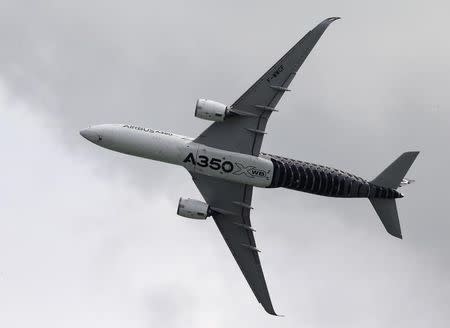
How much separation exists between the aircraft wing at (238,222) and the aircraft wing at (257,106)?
4323 millimetres

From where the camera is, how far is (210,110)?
82.2 meters

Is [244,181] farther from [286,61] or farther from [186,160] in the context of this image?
[286,61]

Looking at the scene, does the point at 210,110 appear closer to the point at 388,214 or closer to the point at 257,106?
the point at 257,106

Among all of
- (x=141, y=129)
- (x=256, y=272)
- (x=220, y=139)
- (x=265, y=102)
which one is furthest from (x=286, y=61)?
(x=256, y=272)

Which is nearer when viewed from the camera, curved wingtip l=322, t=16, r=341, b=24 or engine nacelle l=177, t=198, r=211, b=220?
curved wingtip l=322, t=16, r=341, b=24

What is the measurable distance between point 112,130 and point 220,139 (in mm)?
10064

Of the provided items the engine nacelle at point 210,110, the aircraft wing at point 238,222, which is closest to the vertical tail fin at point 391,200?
the aircraft wing at point 238,222

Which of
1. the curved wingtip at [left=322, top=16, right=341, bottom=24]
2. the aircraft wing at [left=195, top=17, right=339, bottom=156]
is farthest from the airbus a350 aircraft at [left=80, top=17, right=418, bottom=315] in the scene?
the curved wingtip at [left=322, top=16, right=341, bottom=24]

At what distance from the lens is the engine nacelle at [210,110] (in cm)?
→ 8219

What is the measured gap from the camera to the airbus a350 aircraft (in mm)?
82312

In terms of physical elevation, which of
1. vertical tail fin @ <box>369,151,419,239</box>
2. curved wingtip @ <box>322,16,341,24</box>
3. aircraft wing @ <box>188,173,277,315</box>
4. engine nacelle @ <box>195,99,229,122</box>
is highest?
curved wingtip @ <box>322,16,341,24</box>

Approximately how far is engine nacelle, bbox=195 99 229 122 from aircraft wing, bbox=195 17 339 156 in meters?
1.26

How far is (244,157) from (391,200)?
15.1 meters

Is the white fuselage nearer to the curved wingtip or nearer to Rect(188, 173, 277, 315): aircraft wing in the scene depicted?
Rect(188, 173, 277, 315): aircraft wing
